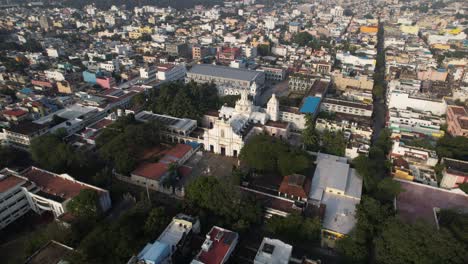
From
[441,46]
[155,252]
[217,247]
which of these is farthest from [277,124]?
[441,46]

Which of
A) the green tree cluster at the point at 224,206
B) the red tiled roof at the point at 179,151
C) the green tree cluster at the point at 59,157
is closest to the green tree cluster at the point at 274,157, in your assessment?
the green tree cluster at the point at 224,206

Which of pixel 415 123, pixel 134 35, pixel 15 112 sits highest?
pixel 134 35

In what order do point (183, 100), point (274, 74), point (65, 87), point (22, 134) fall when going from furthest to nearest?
point (274, 74), point (65, 87), point (183, 100), point (22, 134)

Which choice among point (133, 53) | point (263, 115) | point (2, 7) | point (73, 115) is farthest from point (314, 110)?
point (2, 7)

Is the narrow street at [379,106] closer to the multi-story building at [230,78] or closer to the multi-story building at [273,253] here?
the multi-story building at [230,78]

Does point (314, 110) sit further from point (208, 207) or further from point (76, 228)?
point (76, 228)

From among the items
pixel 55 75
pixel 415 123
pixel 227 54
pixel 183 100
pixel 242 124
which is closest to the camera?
pixel 242 124

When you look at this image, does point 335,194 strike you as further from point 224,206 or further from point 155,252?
point 155,252
